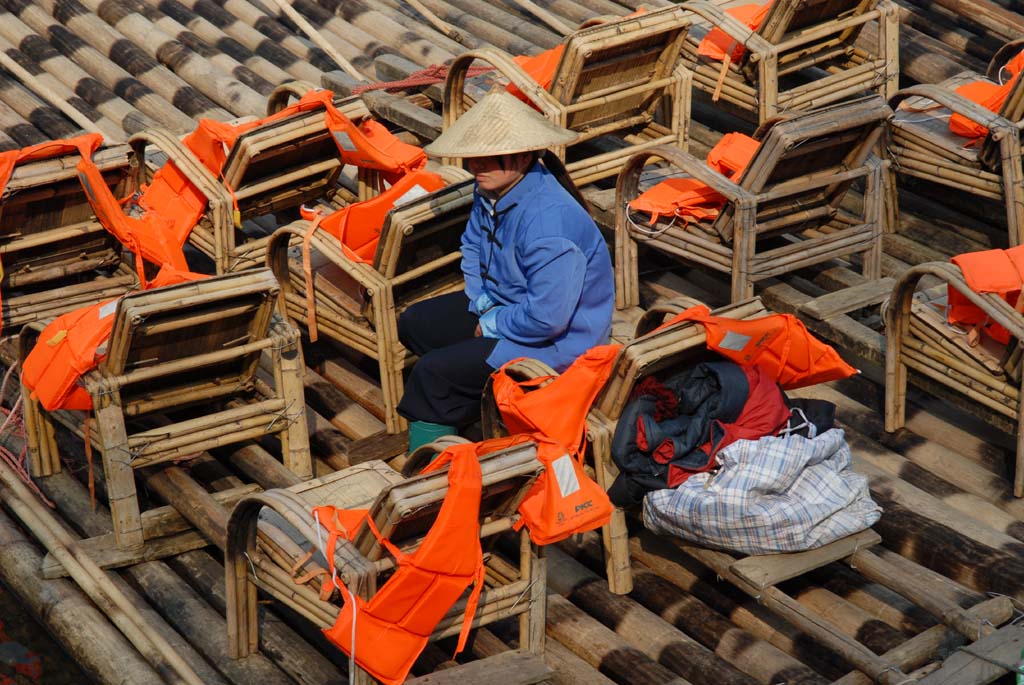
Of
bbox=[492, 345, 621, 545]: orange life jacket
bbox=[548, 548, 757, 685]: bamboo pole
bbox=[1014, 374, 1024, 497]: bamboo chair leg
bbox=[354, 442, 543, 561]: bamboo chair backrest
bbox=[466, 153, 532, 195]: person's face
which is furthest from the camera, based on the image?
bbox=[466, 153, 532, 195]: person's face

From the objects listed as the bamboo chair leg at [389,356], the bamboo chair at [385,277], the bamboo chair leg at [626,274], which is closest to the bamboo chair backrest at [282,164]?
the bamboo chair at [385,277]

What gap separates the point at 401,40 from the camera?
9.19 meters

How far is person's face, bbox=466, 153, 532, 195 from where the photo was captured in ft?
18.2

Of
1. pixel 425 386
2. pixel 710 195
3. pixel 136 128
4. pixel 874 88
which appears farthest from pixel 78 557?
pixel 874 88

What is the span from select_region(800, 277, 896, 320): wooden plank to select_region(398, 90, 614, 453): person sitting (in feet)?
3.64

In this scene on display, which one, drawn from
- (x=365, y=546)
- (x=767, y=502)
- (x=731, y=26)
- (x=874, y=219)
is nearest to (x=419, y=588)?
(x=365, y=546)

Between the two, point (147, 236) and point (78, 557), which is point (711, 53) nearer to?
point (147, 236)

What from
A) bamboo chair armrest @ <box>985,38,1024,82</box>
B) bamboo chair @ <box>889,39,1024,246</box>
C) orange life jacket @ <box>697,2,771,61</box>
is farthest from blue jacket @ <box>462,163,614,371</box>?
bamboo chair armrest @ <box>985,38,1024,82</box>

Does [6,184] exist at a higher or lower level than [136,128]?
higher

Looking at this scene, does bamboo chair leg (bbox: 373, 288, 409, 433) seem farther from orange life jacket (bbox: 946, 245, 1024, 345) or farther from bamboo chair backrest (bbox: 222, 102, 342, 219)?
orange life jacket (bbox: 946, 245, 1024, 345)

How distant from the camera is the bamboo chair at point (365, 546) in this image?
13.8ft

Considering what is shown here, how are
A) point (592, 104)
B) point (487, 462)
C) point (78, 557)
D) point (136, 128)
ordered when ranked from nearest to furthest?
point (487, 462) < point (78, 557) < point (592, 104) < point (136, 128)

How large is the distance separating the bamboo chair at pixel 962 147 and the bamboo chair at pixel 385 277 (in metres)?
2.25

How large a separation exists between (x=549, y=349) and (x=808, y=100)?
9.49 feet
